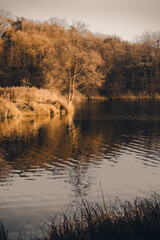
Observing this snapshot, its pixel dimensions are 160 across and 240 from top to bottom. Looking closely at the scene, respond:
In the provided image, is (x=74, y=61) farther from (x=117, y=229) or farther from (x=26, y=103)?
(x=117, y=229)

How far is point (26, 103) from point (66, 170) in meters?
21.2

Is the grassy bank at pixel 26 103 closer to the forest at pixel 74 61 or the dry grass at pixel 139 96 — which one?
the forest at pixel 74 61

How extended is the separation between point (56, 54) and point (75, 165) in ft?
108

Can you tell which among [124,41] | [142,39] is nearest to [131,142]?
[142,39]

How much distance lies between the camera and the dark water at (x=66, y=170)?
7.80m

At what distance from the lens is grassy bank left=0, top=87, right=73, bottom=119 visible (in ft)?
92.3

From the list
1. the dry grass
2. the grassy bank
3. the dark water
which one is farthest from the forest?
the dark water

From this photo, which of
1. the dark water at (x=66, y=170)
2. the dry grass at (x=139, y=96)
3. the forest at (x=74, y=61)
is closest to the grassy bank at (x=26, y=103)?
the forest at (x=74, y=61)

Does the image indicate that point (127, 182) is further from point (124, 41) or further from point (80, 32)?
point (124, 41)

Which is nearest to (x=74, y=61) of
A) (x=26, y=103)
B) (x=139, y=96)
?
(x=26, y=103)

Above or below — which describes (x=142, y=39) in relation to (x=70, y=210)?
above

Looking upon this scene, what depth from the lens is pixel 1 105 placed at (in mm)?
27531

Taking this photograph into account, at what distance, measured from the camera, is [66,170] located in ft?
36.0

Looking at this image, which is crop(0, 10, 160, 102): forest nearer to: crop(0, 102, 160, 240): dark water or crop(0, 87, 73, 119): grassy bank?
crop(0, 87, 73, 119): grassy bank
